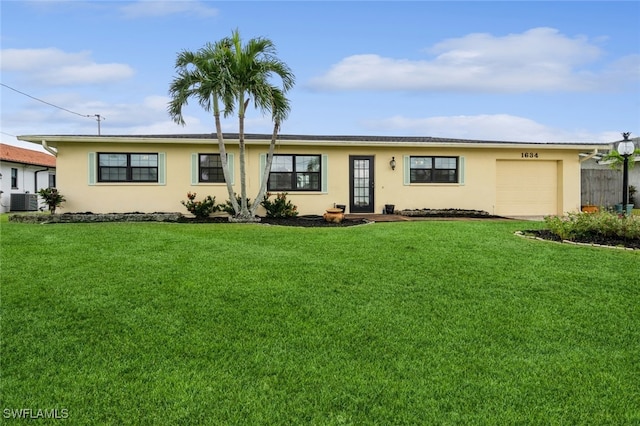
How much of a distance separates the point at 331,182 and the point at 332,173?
30 cm

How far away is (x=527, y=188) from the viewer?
603 inches

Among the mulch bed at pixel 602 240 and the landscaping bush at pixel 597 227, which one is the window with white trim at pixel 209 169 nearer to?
the mulch bed at pixel 602 240

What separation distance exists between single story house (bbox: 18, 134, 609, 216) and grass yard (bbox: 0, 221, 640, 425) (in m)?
7.31

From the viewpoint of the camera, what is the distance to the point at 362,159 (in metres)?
14.4

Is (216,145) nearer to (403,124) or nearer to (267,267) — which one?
(267,267)

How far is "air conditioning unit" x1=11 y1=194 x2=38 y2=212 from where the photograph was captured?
813 inches

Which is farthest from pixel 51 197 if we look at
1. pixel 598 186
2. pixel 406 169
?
pixel 598 186

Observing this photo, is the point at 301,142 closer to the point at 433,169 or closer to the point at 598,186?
the point at 433,169

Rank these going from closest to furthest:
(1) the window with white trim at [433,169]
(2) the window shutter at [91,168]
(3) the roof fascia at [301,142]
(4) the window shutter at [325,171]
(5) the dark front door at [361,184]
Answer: (3) the roof fascia at [301,142] → (2) the window shutter at [91,168] → (4) the window shutter at [325,171] → (5) the dark front door at [361,184] → (1) the window with white trim at [433,169]

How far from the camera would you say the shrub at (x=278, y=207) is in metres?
13.1

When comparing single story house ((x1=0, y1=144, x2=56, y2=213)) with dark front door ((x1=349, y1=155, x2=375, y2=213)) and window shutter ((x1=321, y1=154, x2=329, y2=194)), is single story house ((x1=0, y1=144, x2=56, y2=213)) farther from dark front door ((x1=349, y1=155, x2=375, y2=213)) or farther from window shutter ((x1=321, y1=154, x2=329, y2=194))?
dark front door ((x1=349, y1=155, x2=375, y2=213))

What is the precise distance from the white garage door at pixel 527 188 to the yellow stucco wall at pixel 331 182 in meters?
0.13

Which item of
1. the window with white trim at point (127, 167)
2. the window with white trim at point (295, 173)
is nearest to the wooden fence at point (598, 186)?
the window with white trim at point (295, 173)

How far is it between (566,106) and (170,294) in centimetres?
1432
